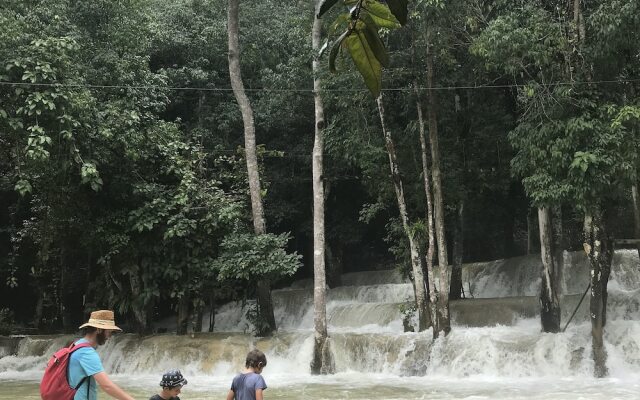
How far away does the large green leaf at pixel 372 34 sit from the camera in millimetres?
1114

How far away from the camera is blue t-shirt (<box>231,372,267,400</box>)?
480 cm

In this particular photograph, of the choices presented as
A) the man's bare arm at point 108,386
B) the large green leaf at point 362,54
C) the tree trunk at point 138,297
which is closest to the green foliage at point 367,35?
the large green leaf at point 362,54

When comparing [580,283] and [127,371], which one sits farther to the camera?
[580,283]

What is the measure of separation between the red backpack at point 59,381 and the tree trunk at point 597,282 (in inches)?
378

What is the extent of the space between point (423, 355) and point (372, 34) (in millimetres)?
12088

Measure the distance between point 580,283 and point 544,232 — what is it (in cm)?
431

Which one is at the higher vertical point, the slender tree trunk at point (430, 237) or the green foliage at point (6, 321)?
the slender tree trunk at point (430, 237)

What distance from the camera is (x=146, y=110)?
15.2m

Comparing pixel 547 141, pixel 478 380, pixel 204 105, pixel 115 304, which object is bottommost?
pixel 478 380

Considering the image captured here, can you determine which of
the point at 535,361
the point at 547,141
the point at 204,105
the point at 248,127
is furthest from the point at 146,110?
the point at 535,361

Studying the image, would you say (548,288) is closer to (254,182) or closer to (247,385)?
(254,182)

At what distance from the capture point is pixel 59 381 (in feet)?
11.0

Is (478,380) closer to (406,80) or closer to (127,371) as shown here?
(406,80)

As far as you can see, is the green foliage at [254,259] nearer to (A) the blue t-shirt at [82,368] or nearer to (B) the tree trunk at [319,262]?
(B) the tree trunk at [319,262]
